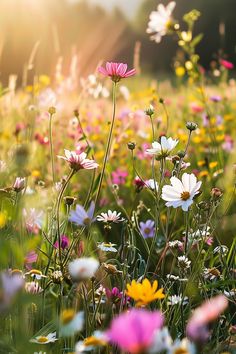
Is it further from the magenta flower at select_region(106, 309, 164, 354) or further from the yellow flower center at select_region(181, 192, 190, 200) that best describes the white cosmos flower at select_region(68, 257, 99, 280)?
the yellow flower center at select_region(181, 192, 190, 200)

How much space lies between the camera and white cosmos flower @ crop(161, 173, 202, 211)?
970 millimetres

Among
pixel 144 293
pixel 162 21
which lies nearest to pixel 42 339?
pixel 144 293

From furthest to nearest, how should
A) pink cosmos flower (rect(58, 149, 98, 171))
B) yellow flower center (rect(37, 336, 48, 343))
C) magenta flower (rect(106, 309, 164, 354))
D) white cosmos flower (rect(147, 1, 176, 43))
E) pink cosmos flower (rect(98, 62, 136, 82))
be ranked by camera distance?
white cosmos flower (rect(147, 1, 176, 43)) < pink cosmos flower (rect(98, 62, 136, 82)) < pink cosmos flower (rect(58, 149, 98, 171)) < yellow flower center (rect(37, 336, 48, 343)) < magenta flower (rect(106, 309, 164, 354))

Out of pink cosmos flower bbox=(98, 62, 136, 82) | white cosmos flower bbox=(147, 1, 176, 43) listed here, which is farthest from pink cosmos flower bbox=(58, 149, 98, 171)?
white cosmos flower bbox=(147, 1, 176, 43)

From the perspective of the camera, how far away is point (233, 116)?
3.03 metres

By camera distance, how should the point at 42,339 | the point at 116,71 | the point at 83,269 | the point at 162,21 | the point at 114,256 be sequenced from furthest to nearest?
1. the point at 162,21
2. the point at 114,256
3. the point at 116,71
4. the point at 42,339
5. the point at 83,269

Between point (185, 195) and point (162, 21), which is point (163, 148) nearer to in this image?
point (185, 195)

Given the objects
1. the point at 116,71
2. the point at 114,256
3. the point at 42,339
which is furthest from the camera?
the point at 114,256

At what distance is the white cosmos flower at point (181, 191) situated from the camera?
97 centimetres

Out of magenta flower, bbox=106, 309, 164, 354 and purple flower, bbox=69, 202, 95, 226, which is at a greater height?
purple flower, bbox=69, 202, 95, 226

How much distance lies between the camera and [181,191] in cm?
99

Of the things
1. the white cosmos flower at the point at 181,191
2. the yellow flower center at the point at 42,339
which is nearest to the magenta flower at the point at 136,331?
the yellow flower center at the point at 42,339

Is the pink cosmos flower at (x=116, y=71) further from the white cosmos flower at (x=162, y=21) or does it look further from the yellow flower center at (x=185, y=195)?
the white cosmos flower at (x=162, y=21)

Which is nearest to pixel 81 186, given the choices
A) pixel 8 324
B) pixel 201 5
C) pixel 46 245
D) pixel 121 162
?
pixel 121 162
